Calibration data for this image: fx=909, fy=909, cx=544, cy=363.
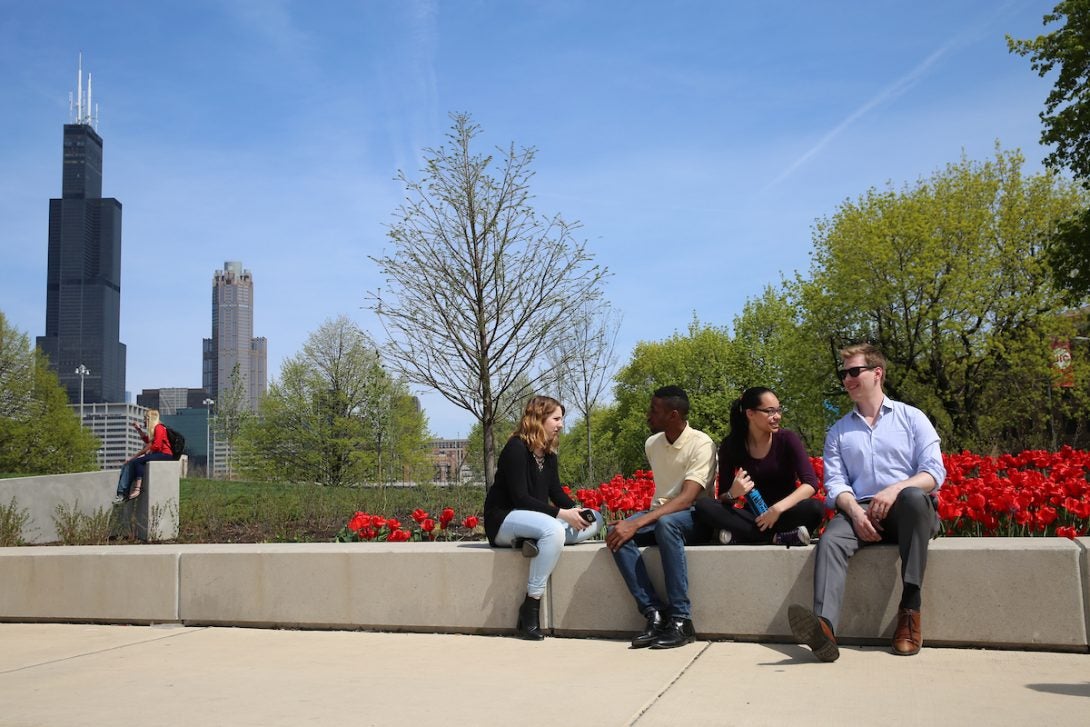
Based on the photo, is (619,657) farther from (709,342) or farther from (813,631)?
(709,342)

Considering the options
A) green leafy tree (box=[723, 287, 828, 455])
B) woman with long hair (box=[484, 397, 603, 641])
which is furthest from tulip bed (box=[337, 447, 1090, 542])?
green leafy tree (box=[723, 287, 828, 455])

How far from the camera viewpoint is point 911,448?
4797 mm

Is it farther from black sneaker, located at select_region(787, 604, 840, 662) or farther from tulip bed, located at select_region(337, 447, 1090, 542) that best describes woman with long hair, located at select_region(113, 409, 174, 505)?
black sneaker, located at select_region(787, 604, 840, 662)

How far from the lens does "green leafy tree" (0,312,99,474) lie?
40.3 metres

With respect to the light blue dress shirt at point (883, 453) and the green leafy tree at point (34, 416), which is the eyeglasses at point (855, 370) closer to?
the light blue dress shirt at point (883, 453)

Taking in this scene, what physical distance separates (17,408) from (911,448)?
45.2 m

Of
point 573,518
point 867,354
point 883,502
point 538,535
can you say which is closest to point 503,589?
point 538,535

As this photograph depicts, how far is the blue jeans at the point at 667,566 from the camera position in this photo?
194 inches

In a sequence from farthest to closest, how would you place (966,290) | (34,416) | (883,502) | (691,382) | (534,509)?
1. (691,382)
2. (34,416)
3. (966,290)
4. (534,509)
5. (883,502)

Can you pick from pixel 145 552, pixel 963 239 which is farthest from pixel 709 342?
pixel 145 552

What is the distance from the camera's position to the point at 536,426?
18.2 ft

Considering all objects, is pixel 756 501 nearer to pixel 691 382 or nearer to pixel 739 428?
pixel 739 428

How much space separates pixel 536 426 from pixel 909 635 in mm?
2338

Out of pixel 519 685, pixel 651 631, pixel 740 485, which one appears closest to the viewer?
pixel 519 685
